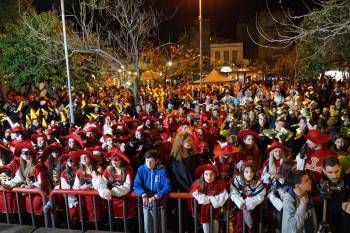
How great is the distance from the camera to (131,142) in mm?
7969

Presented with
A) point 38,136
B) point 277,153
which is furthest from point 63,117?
point 277,153

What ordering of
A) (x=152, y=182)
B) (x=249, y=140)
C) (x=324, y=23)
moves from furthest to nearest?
(x=324, y=23) → (x=249, y=140) → (x=152, y=182)

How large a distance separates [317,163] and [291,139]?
7.63ft

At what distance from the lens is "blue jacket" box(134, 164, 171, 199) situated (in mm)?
4978

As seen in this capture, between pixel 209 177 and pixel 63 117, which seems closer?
pixel 209 177

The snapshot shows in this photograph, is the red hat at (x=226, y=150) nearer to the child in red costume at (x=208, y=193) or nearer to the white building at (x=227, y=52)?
the child in red costume at (x=208, y=193)

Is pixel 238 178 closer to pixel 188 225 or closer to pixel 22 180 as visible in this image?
pixel 188 225

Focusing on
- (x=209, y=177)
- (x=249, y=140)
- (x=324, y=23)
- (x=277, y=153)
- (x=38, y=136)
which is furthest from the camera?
(x=38, y=136)

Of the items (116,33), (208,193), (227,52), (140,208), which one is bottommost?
(140,208)

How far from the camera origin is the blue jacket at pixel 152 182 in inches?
196

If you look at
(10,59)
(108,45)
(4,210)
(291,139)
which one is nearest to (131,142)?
(4,210)

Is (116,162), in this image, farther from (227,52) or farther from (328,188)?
(227,52)

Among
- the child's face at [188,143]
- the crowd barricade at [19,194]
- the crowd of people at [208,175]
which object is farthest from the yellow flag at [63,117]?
the child's face at [188,143]

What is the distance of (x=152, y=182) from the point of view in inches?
203
